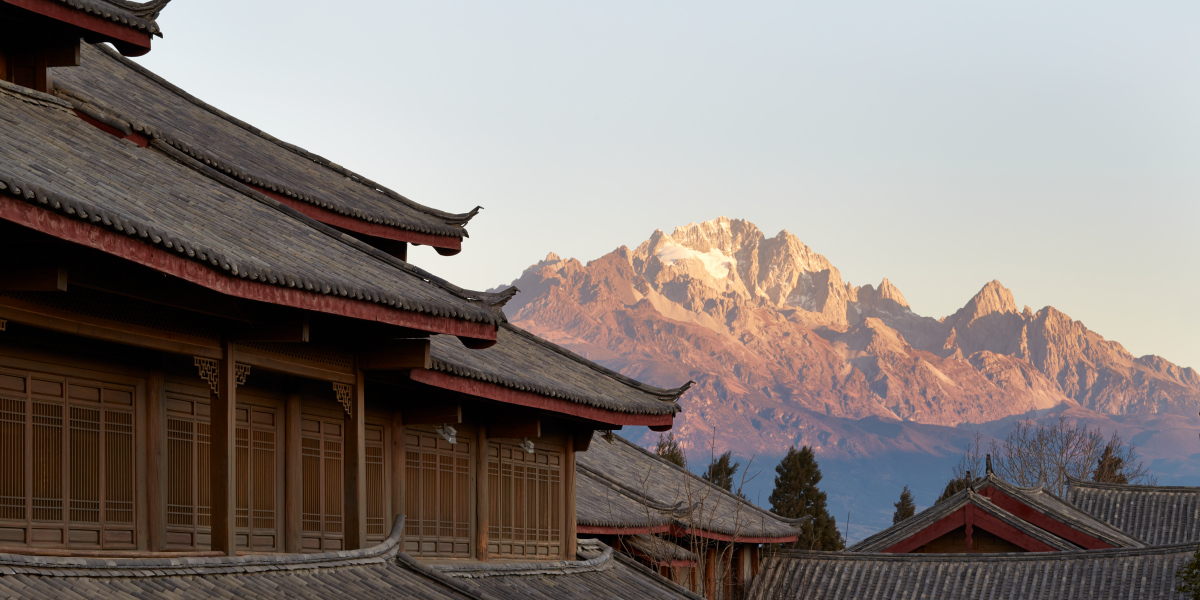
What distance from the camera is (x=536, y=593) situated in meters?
13.5

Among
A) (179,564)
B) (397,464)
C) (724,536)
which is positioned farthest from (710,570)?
(179,564)

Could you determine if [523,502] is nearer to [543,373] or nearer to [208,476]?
[543,373]

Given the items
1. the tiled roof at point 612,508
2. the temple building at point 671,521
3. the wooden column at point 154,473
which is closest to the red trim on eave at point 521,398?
the wooden column at point 154,473

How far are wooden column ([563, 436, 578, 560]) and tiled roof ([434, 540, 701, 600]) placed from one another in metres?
0.27

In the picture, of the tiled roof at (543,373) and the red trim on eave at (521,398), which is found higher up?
the tiled roof at (543,373)

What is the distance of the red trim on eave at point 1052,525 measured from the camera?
26.6 m

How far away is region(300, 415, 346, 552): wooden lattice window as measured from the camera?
11352mm

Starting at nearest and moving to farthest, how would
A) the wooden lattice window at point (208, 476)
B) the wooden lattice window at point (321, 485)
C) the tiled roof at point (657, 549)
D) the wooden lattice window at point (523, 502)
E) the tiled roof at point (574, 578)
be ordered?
the wooden lattice window at point (208, 476) < the wooden lattice window at point (321, 485) < the tiled roof at point (574, 578) < the wooden lattice window at point (523, 502) < the tiled roof at point (657, 549)

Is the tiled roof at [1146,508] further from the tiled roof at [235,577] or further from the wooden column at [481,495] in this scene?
the tiled roof at [235,577]

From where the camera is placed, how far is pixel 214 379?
9648 mm

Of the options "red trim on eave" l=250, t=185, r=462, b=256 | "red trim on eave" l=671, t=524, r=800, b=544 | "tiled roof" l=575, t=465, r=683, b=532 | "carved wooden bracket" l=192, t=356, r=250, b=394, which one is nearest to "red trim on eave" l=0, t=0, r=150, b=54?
"red trim on eave" l=250, t=185, r=462, b=256

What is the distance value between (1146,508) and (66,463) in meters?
30.8

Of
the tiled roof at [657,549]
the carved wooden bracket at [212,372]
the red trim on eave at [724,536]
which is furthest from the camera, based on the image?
the red trim on eave at [724,536]

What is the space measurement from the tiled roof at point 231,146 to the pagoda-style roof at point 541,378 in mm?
1927
